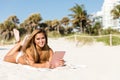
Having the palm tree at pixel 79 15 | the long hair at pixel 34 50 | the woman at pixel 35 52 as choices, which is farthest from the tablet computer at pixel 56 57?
the palm tree at pixel 79 15

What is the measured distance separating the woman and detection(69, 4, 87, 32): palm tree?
45.5m

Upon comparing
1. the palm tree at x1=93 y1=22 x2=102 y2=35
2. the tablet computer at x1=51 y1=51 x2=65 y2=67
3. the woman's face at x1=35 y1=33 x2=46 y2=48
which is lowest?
the palm tree at x1=93 y1=22 x2=102 y2=35

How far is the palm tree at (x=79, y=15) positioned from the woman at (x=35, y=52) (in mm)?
45452

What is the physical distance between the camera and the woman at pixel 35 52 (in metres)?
6.00

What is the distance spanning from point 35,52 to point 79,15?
152ft

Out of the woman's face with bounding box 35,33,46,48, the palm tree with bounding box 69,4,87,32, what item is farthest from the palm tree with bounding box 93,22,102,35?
the woman's face with bounding box 35,33,46,48

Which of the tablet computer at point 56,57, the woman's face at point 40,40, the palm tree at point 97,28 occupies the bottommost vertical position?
the palm tree at point 97,28

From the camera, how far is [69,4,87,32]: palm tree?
51.8 m

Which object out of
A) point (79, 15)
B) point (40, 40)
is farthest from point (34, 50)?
point (79, 15)

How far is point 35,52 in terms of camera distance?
5.98 meters

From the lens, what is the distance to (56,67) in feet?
19.6

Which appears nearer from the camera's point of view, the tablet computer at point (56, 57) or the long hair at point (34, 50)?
the tablet computer at point (56, 57)

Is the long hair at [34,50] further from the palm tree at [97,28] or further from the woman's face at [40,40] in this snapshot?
the palm tree at [97,28]

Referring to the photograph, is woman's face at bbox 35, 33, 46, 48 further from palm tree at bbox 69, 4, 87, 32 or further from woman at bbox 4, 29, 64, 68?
palm tree at bbox 69, 4, 87, 32
